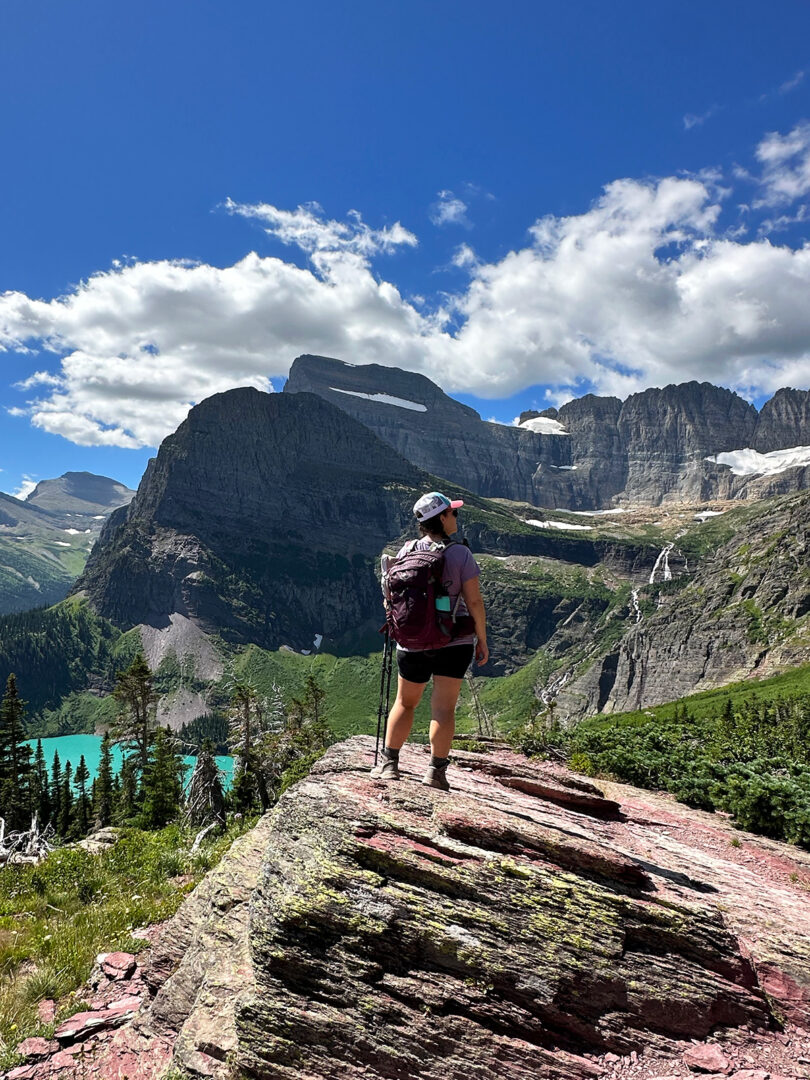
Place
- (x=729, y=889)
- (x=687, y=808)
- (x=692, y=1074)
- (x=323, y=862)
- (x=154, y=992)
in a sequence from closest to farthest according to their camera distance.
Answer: (x=692, y=1074) < (x=323, y=862) < (x=154, y=992) < (x=729, y=889) < (x=687, y=808)

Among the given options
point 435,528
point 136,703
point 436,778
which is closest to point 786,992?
point 436,778

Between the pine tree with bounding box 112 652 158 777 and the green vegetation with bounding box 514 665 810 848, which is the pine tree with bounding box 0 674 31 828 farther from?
the green vegetation with bounding box 514 665 810 848

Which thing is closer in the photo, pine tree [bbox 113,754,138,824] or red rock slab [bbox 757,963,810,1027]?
red rock slab [bbox 757,963,810,1027]

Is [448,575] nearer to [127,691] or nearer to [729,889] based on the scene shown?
[729,889]

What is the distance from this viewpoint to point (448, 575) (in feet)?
27.6

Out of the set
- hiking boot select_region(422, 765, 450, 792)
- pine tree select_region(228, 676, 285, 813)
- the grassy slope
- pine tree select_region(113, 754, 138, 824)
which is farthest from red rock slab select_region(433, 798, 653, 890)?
the grassy slope

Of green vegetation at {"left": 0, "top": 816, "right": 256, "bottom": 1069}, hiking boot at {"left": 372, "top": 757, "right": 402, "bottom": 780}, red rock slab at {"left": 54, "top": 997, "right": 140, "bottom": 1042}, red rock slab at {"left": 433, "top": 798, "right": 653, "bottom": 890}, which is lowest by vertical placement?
green vegetation at {"left": 0, "top": 816, "right": 256, "bottom": 1069}

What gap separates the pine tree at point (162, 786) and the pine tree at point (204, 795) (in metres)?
12.3

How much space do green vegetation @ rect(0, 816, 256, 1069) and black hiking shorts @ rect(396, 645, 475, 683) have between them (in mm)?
6084

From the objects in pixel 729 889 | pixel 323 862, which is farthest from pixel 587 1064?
pixel 729 889

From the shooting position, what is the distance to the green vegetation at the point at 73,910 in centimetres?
787

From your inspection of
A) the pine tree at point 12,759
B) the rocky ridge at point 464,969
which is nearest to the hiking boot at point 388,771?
the rocky ridge at point 464,969

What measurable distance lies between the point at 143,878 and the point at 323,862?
26.2 feet

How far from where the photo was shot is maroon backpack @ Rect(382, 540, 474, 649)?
8180mm
